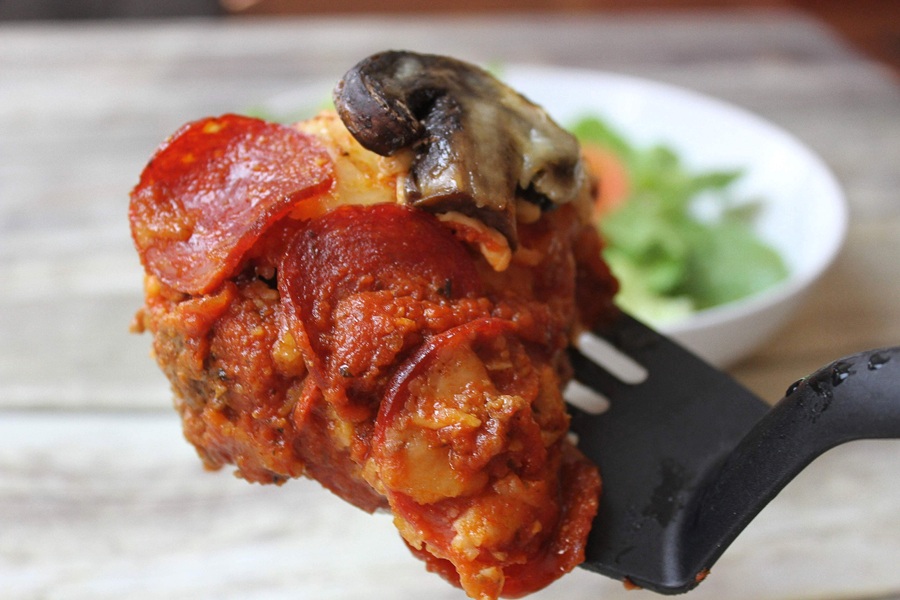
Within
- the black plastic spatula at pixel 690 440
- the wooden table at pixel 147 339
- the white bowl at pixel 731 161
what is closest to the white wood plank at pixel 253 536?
the wooden table at pixel 147 339

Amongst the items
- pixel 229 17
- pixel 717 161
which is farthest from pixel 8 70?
pixel 717 161

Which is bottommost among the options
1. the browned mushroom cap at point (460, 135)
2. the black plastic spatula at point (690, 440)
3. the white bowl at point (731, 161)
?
the white bowl at point (731, 161)

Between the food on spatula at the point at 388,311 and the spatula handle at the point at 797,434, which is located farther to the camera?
the food on spatula at the point at 388,311

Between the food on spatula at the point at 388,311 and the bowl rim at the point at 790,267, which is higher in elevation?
the food on spatula at the point at 388,311

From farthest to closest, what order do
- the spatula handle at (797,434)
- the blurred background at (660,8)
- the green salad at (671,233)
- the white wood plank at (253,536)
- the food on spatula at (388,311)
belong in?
1. the blurred background at (660,8)
2. the green salad at (671,233)
3. the white wood plank at (253,536)
4. the food on spatula at (388,311)
5. the spatula handle at (797,434)

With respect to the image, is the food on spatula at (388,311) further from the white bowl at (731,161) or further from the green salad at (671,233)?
the green salad at (671,233)

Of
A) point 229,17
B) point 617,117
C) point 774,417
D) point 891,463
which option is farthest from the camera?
point 229,17

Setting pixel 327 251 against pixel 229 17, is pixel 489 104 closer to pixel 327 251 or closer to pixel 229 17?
pixel 327 251

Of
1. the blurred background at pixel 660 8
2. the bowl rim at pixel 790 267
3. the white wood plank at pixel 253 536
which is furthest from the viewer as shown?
the blurred background at pixel 660 8
